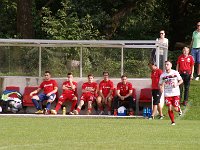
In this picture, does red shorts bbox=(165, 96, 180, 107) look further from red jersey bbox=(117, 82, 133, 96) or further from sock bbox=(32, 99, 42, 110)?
sock bbox=(32, 99, 42, 110)

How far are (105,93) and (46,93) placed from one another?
193cm

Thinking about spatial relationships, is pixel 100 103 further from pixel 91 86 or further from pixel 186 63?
pixel 186 63

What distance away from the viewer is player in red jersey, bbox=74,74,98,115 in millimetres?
26938

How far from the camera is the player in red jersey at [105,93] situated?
26.9 metres

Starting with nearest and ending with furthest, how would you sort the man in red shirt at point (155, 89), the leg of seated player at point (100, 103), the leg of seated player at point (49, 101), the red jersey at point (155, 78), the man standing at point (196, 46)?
1. the man in red shirt at point (155, 89)
2. the red jersey at point (155, 78)
3. the leg of seated player at point (100, 103)
4. the leg of seated player at point (49, 101)
5. the man standing at point (196, 46)

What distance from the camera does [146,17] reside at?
1791 inches

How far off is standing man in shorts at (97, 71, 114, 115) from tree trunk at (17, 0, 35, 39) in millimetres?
11331

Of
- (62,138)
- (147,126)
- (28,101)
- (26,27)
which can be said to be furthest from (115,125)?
(26,27)

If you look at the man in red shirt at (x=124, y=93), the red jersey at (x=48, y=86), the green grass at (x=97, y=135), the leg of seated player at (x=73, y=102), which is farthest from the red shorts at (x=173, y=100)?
the red jersey at (x=48, y=86)

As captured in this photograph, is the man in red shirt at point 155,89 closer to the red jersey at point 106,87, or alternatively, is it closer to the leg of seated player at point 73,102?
the red jersey at point 106,87

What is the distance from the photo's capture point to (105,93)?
27031 mm

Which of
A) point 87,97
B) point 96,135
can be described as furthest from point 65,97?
point 96,135

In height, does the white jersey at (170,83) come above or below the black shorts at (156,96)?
above

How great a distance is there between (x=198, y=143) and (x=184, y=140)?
0.66 m
